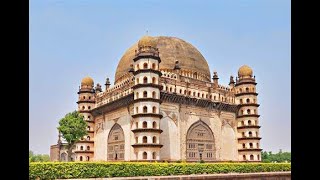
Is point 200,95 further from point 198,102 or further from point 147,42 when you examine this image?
point 147,42

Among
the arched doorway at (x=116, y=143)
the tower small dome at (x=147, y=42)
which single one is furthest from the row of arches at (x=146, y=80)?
the arched doorway at (x=116, y=143)

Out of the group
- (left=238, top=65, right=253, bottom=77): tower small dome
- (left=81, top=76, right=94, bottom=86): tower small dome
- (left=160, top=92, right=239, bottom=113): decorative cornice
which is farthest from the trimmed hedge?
(left=81, top=76, right=94, bottom=86): tower small dome

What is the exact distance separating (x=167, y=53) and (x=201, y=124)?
31.0ft

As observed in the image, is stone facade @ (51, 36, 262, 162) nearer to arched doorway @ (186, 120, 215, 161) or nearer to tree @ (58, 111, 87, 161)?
arched doorway @ (186, 120, 215, 161)

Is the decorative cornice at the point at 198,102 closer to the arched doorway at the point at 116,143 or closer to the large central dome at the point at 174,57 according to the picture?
the large central dome at the point at 174,57

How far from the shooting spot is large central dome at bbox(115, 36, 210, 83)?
122 feet

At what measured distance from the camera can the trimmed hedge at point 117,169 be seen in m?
17.2

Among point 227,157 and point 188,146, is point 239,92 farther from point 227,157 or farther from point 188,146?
point 188,146

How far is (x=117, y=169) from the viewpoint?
20.4 meters

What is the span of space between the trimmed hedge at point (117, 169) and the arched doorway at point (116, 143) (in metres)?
10.1

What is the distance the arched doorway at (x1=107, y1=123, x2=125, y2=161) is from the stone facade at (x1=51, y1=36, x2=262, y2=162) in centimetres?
10

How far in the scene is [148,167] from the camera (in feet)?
72.2
